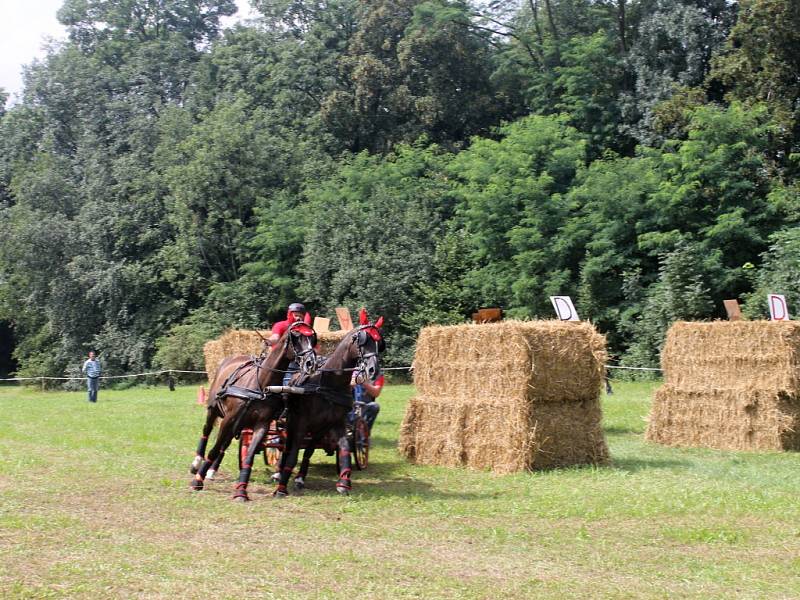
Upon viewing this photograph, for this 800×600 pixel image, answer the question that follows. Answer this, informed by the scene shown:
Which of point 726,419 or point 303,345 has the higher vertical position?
point 303,345

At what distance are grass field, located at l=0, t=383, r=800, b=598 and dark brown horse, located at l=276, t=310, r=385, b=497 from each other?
44 cm

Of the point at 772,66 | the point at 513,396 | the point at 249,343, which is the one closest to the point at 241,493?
the point at 513,396

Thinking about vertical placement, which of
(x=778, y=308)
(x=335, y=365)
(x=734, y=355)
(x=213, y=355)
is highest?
(x=778, y=308)

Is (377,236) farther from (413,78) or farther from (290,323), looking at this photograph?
(290,323)

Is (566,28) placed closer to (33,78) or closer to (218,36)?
(218,36)

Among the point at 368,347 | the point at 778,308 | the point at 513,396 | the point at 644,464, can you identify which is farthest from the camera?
the point at 778,308

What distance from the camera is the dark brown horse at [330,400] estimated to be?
1163cm

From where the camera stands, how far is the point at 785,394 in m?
15.6

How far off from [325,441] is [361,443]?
155cm

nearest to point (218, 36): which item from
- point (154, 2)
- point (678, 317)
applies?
point (154, 2)

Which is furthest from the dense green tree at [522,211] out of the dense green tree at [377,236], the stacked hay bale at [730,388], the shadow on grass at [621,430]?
the stacked hay bale at [730,388]

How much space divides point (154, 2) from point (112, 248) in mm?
20481

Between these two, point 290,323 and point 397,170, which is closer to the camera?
point 290,323

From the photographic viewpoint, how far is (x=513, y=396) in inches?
523
